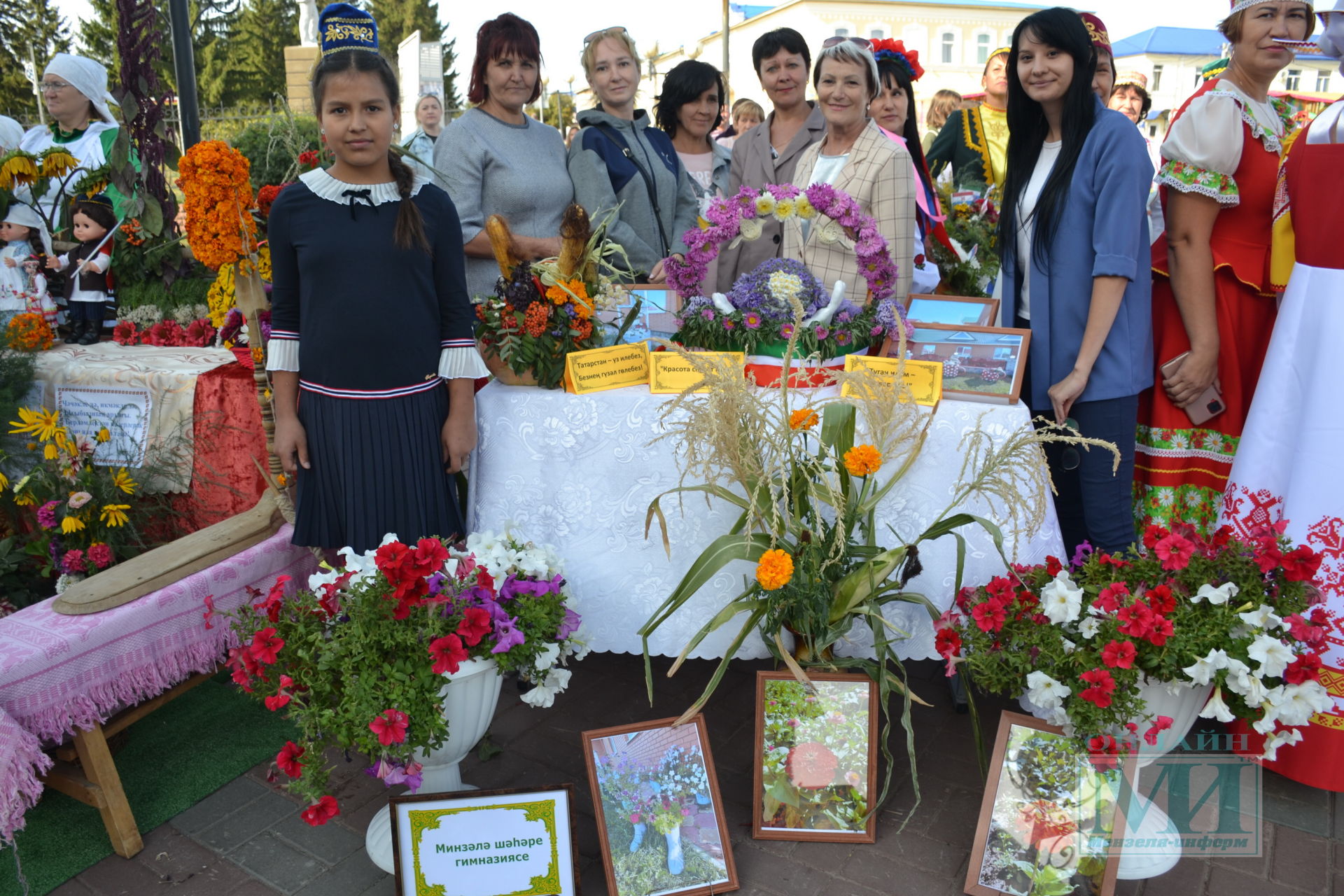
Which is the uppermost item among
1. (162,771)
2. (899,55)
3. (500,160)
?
(899,55)

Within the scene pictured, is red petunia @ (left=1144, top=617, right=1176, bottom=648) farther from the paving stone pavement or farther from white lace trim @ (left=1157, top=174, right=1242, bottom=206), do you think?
white lace trim @ (left=1157, top=174, right=1242, bottom=206)

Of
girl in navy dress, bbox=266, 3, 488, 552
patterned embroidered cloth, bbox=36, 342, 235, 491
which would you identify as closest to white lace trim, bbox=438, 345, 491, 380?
girl in navy dress, bbox=266, 3, 488, 552

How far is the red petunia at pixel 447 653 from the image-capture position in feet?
5.98

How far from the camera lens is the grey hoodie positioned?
3.18 meters

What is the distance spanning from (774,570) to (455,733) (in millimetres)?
887

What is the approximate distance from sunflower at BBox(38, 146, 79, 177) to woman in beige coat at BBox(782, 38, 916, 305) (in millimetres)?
3371

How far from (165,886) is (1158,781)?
2.50 meters

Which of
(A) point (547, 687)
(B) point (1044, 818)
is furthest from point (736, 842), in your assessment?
(B) point (1044, 818)

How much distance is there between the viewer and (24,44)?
25781 millimetres

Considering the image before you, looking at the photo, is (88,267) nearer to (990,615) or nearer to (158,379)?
(158,379)

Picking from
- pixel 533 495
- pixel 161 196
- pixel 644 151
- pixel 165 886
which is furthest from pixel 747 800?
pixel 161 196

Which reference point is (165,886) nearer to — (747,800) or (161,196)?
(747,800)

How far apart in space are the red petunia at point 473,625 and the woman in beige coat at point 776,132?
1823 millimetres

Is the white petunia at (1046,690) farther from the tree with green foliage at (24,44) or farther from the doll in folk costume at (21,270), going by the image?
the tree with green foliage at (24,44)
